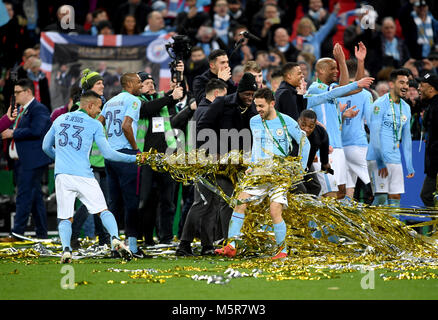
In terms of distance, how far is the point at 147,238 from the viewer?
1223cm

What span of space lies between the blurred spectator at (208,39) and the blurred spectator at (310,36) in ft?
6.43

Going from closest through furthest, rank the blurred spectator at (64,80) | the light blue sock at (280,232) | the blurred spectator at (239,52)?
the light blue sock at (280,232)
the blurred spectator at (64,80)
the blurred spectator at (239,52)

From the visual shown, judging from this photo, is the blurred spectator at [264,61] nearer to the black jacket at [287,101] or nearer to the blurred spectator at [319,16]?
the blurred spectator at [319,16]

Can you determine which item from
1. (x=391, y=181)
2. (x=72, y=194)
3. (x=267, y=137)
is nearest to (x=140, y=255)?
(x=72, y=194)

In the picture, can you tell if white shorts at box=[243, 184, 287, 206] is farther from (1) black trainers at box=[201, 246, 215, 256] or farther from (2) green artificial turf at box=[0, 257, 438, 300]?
(1) black trainers at box=[201, 246, 215, 256]

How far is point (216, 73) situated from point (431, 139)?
362cm

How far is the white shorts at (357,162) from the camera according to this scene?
524 inches

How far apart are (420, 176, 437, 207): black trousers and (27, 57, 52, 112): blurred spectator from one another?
7173 mm

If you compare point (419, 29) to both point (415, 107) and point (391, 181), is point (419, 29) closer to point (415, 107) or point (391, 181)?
point (415, 107)

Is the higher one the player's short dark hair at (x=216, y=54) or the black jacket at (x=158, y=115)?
the player's short dark hair at (x=216, y=54)

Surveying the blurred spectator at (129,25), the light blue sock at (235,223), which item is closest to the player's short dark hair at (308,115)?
the light blue sock at (235,223)

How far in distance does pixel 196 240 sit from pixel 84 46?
606 cm
